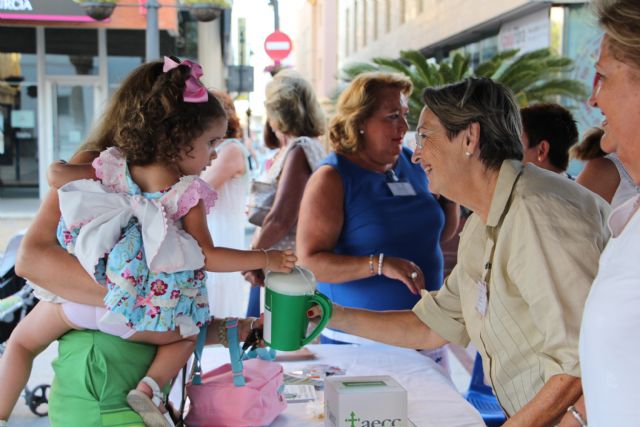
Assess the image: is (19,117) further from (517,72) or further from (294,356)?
(517,72)

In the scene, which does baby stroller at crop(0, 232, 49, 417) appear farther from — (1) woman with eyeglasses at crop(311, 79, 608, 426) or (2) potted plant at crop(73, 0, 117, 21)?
(1) woman with eyeglasses at crop(311, 79, 608, 426)

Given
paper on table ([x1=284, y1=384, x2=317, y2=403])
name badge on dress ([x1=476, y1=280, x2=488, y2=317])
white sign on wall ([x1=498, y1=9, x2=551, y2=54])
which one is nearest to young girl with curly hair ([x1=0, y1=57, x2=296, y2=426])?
paper on table ([x1=284, y1=384, x2=317, y2=403])

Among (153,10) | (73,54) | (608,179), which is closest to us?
(608,179)

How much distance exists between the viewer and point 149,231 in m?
1.78

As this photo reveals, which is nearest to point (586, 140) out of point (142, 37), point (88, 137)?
point (88, 137)

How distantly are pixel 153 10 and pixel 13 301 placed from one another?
191 cm

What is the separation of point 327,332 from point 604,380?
200 centimetres

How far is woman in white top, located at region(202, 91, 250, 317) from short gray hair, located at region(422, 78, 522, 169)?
2648 mm

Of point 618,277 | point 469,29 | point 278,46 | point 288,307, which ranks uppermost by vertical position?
point 469,29

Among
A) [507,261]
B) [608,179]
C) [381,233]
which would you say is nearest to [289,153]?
[381,233]

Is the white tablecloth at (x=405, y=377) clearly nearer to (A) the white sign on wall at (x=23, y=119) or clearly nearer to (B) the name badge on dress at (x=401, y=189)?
(B) the name badge on dress at (x=401, y=189)

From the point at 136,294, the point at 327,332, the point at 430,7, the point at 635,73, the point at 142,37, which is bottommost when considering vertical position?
the point at 327,332

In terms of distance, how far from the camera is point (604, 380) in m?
0.99

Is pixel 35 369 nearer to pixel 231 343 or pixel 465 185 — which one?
pixel 231 343
